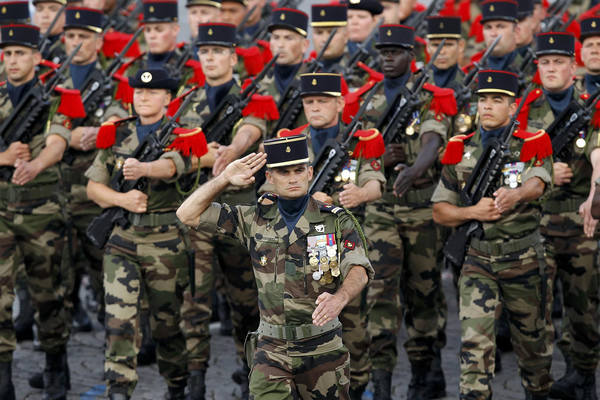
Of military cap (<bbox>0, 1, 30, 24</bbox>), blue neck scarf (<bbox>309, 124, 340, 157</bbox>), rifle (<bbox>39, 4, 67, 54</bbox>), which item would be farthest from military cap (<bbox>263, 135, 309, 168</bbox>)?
military cap (<bbox>0, 1, 30, 24</bbox>)

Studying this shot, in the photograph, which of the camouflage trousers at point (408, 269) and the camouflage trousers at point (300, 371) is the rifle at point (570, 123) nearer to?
the camouflage trousers at point (408, 269)

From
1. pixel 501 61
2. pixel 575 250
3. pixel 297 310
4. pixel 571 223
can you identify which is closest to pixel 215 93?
pixel 501 61

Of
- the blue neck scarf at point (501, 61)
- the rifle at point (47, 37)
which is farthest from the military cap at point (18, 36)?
the blue neck scarf at point (501, 61)

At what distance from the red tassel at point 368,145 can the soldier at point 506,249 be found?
57 cm

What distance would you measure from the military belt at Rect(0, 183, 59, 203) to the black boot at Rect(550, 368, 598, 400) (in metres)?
4.82

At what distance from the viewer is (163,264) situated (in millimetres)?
9617

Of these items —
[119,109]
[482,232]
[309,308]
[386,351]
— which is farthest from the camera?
[119,109]

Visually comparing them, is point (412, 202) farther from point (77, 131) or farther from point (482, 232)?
point (77, 131)

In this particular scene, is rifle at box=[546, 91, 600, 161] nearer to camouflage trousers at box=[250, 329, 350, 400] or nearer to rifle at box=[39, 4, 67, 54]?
camouflage trousers at box=[250, 329, 350, 400]

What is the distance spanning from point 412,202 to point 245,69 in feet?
8.95

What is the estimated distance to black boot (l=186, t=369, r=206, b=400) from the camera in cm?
1012

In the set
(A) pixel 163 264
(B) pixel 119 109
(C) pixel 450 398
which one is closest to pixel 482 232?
(C) pixel 450 398

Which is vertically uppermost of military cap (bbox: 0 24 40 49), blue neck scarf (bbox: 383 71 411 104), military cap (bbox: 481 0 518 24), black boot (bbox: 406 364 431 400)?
military cap (bbox: 0 24 40 49)

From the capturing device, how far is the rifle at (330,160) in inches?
372
